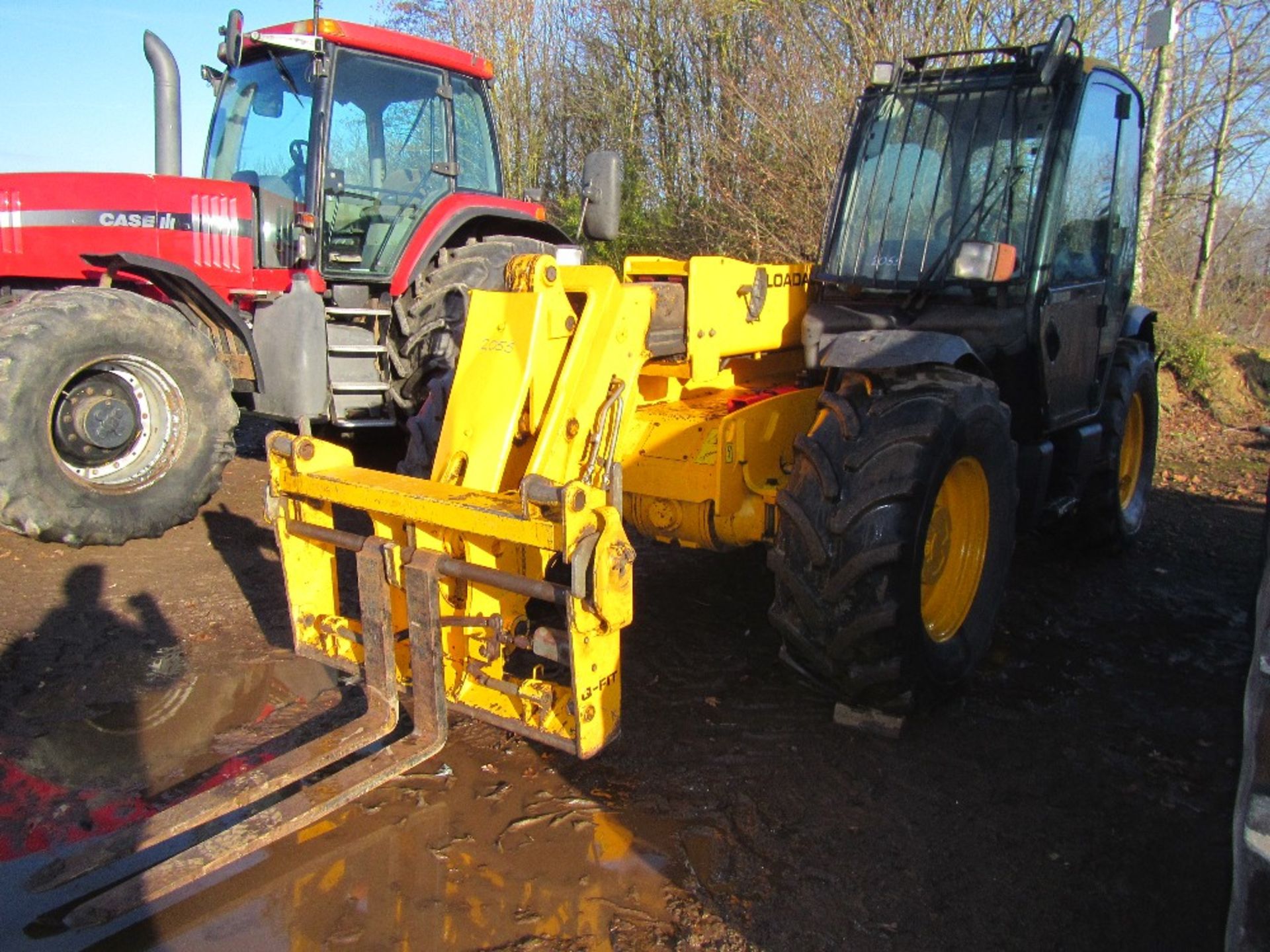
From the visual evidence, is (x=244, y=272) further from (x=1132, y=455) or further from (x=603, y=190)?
(x=1132, y=455)

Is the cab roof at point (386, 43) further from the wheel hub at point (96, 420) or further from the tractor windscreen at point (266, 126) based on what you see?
the wheel hub at point (96, 420)

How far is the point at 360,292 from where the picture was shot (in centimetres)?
627

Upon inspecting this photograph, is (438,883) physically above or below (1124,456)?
below

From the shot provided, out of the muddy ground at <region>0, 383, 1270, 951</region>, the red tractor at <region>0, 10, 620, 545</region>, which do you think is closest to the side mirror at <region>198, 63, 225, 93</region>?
the red tractor at <region>0, 10, 620, 545</region>

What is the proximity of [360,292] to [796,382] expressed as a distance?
121 inches

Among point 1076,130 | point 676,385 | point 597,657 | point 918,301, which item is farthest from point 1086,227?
point 597,657

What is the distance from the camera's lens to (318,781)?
9.91ft

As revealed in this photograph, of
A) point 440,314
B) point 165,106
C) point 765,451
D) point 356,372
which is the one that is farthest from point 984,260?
point 165,106

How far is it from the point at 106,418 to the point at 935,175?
4180mm

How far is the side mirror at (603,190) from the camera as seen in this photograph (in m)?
3.71

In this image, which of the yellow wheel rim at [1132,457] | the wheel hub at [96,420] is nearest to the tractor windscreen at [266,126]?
the wheel hub at [96,420]

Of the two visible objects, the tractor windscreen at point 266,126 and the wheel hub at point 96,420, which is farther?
the tractor windscreen at point 266,126

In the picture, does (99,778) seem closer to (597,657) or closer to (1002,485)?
(597,657)

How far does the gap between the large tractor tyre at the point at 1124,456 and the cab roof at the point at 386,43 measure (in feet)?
14.5
